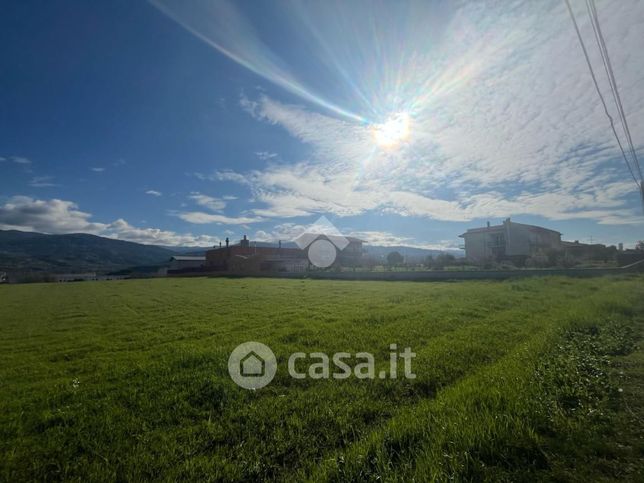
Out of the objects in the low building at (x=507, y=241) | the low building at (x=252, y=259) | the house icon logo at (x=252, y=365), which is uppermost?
the low building at (x=507, y=241)

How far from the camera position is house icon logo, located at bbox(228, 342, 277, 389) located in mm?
5035

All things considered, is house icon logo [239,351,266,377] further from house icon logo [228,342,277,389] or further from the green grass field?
the green grass field

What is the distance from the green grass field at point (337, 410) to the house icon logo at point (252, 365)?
219 millimetres

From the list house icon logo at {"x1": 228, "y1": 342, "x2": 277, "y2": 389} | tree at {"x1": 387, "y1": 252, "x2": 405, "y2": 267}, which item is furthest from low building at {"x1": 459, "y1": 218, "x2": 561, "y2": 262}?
house icon logo at {"x1": 228, "y1": 342, "x2": 277, "y2": 389}

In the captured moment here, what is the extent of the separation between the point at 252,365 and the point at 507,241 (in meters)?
46.9

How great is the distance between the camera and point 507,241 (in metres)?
42.8

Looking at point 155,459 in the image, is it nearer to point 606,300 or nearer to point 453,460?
point 453,460

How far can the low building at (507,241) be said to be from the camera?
138 ft

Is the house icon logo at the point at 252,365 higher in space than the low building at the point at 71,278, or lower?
higher

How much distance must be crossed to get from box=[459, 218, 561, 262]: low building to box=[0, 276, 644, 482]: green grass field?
3876cm

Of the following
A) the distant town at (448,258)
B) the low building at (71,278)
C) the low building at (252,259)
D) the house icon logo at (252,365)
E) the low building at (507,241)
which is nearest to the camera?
the house icon logo at (252,365)

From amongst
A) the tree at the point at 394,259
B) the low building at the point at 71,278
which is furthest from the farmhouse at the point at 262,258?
the low building at the point at 71,278

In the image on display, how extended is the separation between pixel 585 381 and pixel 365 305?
866 centimetres

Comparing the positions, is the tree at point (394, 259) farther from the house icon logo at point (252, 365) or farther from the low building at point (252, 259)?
the house icon logo at point (252, 365)
